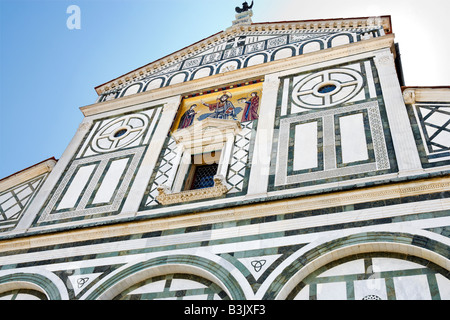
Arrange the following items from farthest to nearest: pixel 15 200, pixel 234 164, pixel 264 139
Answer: pixel 15 200
pixel 264 139
pixel 234 164

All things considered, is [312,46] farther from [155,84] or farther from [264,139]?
[155,84]

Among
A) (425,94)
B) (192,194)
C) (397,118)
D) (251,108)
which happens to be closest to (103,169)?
(192,194)

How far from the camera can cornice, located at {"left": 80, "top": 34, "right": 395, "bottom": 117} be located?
10008 millimetres

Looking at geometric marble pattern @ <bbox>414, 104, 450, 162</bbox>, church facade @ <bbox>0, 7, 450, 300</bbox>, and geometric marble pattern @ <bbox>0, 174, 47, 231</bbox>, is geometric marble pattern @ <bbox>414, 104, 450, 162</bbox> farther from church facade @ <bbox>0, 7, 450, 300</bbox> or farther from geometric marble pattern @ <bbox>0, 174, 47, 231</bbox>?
geometric marble pattern @ <bbox>0, 174, 47, 231</bbox>

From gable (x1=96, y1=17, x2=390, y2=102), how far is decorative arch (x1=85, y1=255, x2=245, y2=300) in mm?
5715

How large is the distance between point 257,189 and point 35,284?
3.84 meters

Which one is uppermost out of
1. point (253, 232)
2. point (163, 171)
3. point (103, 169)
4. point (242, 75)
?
point (242, 75)

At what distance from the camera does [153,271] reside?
7238mm

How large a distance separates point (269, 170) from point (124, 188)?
2.82 meters

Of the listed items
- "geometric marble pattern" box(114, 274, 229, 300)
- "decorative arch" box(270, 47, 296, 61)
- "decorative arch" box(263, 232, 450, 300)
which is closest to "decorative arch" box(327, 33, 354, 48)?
"decorative arch" box(270, 47, 296, 61)

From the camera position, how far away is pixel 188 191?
8.35 m

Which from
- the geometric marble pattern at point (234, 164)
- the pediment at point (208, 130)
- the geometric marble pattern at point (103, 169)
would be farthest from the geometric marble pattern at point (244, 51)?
the geometric marble pattern at point (234, 164)
